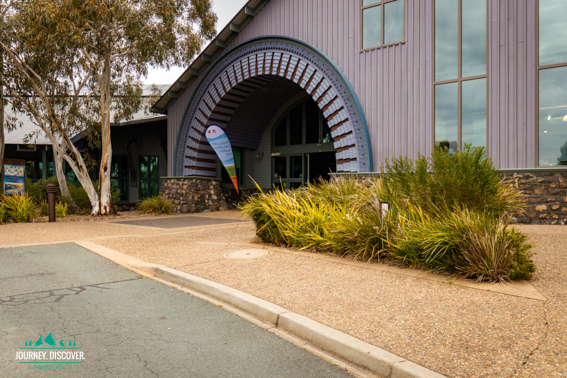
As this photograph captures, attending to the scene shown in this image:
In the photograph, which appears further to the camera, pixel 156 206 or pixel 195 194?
pixel 195 194

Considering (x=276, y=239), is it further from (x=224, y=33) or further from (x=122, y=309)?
(x=224, y=33)

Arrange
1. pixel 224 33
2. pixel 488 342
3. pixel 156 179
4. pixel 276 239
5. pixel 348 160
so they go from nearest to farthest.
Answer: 1. pixel 488 342
2. pixel 276 239
3. pixel 348 160
4. pixel 224 33
5. pixel 156 179

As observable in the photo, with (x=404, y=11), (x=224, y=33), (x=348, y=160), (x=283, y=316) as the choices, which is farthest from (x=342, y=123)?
(x=283, y=316)

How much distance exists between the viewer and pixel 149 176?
24797 mm

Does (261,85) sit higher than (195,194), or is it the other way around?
(261,85)

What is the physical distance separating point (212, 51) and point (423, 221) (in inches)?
549

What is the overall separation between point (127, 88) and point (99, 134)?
255 cm

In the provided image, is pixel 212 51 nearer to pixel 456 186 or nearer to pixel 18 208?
pixel 18 208

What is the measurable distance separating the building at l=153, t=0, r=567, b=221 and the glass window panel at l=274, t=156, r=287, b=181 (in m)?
1.31

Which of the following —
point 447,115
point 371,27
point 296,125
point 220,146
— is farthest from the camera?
point 296,125

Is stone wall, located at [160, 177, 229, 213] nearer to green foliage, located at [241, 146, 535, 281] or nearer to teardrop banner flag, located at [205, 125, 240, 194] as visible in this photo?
teardrop banner flag, located at [205, 125, 240, 194]

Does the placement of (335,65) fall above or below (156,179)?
above

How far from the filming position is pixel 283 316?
4316 millimetres

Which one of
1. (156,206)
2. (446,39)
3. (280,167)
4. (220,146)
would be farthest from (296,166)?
(446,39)
